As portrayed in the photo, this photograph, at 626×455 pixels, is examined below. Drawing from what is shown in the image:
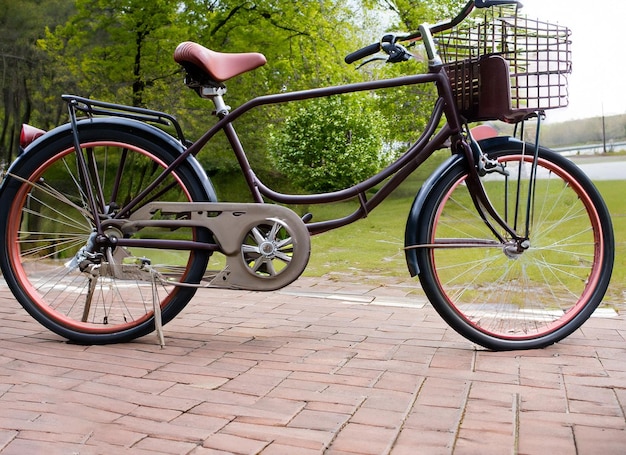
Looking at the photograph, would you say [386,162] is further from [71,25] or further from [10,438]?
[10,438]

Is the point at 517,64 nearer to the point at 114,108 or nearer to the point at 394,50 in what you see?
the point at 394,50

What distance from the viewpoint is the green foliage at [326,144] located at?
22.4 ft

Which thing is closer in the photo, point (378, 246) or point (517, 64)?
point (517, 64)

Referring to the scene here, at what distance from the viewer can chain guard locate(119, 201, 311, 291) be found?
2568 mm

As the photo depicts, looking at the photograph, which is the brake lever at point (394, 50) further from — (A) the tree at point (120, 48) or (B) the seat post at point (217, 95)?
(A) the tree at point (120, 48)

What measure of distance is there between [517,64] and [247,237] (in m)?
1.07

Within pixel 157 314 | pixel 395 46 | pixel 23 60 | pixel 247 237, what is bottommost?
pixel 157 314

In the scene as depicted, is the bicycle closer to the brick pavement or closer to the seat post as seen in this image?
the seat post

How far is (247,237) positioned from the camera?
265 centimetres

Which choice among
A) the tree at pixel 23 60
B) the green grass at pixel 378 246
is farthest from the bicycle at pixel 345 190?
the tree at pixel 23 60

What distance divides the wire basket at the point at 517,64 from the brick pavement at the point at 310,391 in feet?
2.72

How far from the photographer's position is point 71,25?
7641mm

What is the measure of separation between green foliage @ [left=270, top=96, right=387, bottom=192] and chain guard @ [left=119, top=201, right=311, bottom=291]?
4.21 m

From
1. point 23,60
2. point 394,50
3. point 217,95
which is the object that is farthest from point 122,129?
point 23,60
